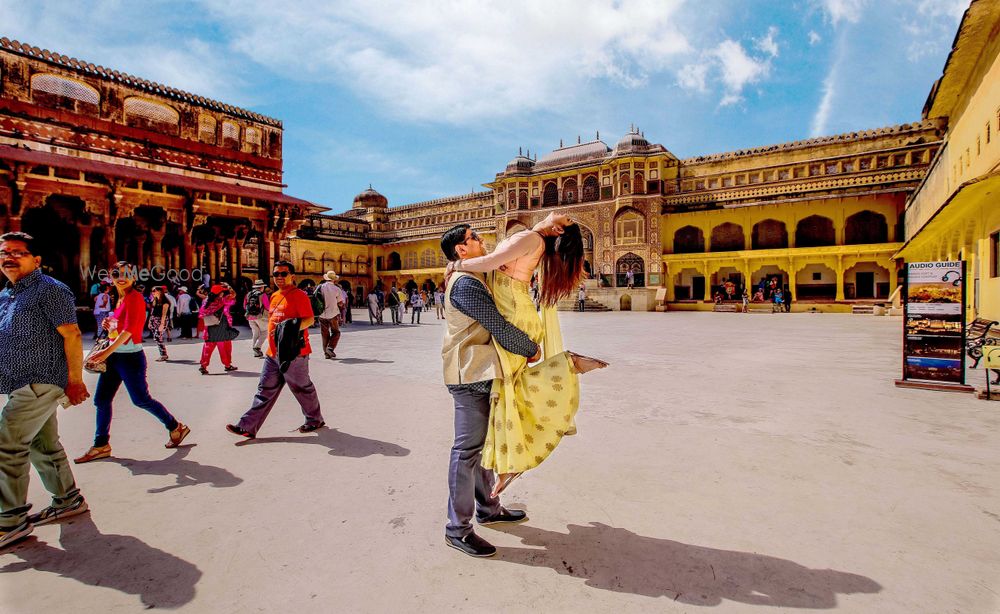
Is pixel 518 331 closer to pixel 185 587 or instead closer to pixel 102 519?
pixel 185 587

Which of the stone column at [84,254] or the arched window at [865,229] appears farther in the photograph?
the arched window at [865,229]

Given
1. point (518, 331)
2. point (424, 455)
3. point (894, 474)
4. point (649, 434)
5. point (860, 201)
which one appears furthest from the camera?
point (860, 201)

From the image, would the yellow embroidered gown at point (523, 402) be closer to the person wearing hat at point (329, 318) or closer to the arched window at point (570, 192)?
the person wearing hat at point (329, 318)

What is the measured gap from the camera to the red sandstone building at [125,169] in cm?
1491

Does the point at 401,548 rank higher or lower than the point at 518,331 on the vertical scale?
lower

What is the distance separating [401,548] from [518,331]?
110cm

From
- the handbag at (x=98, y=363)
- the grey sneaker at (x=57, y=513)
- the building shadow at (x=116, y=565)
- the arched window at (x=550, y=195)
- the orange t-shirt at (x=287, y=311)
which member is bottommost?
the building shadow at (x=116, y=565)

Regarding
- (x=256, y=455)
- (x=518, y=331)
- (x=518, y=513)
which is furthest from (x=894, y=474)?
(x=256, y=455)

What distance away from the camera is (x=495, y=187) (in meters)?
37.2

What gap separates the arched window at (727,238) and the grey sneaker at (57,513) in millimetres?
31715

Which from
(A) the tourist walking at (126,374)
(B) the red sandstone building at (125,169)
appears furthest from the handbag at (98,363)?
(B) the red sandstone building at (125,169)

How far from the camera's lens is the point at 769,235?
96.0ft

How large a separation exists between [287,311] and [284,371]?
20.7 inches

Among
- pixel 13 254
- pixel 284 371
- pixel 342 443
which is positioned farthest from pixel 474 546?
pixel 13 254
